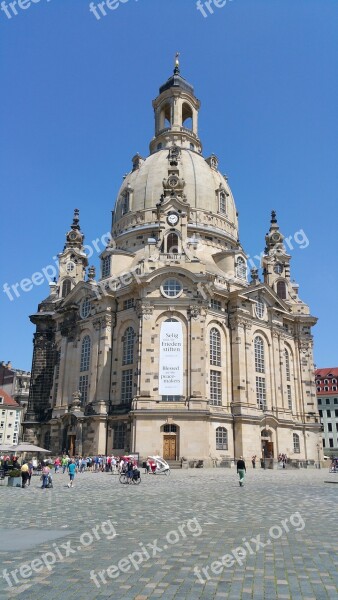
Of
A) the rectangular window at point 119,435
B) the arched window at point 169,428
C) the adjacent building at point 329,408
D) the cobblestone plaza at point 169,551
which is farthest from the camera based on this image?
the adjacent building at point 329,408

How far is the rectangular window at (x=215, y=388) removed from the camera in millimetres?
52438

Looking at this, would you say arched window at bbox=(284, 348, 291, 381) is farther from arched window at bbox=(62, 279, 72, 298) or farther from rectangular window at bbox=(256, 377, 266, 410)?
arched window at bbox=(62, 279, 72, 298)

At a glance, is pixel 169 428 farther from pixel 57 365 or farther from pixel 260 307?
→ pixel 57 365

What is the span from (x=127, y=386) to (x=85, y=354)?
30.4 ft

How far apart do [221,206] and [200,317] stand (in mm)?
26990

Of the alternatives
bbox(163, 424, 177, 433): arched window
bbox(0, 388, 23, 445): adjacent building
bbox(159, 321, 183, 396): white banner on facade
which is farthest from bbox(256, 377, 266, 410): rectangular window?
bbox(0, 388, 23, 445): adjacent building

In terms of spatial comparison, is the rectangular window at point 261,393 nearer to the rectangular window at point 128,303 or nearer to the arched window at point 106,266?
the rectangular window at point 128,303

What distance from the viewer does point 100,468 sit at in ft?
148

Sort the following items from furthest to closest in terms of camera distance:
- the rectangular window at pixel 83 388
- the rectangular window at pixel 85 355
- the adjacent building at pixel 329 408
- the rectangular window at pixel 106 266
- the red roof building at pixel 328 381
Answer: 1. the red roof building at pixel 328 381
2. the adjacent building at pixel 329 408
3. the rectangular window at pixel 106 266
4. the rectangular window at pixel 85 355
5. the rectangular window at pixel 83 388

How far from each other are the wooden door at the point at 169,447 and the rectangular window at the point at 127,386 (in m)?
6.84

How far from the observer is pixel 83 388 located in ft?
191

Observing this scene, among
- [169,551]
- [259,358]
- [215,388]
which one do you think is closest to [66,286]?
[215,388]

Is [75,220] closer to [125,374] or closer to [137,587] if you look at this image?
[125,374]

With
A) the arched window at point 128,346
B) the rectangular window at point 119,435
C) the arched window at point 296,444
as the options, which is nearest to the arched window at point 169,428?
the rectangular window at point 119,435
